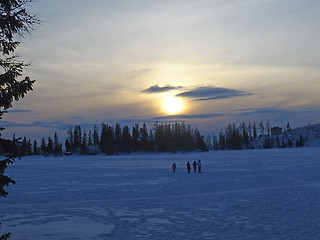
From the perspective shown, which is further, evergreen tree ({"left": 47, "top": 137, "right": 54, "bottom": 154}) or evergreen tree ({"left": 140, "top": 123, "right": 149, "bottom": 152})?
evergreen tree ({"left": 47, "top": 137, "right": 54, "bottom": 154})

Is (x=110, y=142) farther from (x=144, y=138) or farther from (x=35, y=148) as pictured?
(x=35, y=148)

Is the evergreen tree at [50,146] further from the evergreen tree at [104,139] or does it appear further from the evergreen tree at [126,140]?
the evergreen tree at [126,140]

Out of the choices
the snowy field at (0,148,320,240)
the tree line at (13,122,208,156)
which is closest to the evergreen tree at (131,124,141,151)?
the tree line at (13,122,208,156)

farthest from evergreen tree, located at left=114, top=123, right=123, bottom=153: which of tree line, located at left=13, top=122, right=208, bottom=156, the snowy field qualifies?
the snowy field

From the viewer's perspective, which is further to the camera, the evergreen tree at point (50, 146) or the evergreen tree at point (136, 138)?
the evergreen tree at point (50, 146)

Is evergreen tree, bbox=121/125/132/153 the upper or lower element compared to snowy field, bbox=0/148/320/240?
upper

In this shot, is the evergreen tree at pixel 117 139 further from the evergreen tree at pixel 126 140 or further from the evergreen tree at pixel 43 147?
the evergreen tree at pixel 43 147

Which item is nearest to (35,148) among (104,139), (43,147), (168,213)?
(43,147)

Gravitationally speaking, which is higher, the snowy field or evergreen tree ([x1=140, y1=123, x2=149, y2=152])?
evergreen tree ([x1=140, y1=123, x2=149, y2=152])

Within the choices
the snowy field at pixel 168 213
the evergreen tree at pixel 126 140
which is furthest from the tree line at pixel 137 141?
the snowy field at pixel 168 213

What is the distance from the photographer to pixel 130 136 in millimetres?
158125

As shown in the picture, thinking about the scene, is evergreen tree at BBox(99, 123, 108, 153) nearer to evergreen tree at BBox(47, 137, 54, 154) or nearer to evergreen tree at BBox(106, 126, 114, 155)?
evergreen tree at BBox(106, 126, 114, 155)

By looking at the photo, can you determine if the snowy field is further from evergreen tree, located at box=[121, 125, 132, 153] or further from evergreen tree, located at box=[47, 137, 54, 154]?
evergreen tree, located at box=[47, 137, 54, 154]

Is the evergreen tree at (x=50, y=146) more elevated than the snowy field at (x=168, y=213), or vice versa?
the evergreen tree at (x=50, y=146)
